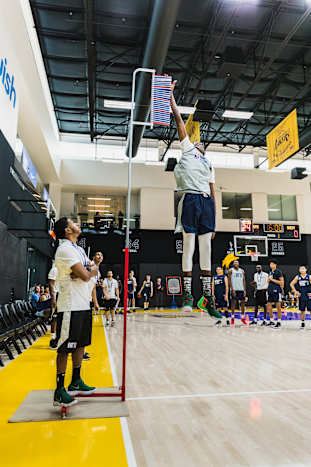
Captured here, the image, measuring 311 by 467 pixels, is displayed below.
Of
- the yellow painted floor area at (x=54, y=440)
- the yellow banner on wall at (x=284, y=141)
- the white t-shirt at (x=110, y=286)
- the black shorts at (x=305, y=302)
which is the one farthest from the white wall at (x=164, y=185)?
the yellow painted floor area at (x=54, y=440)

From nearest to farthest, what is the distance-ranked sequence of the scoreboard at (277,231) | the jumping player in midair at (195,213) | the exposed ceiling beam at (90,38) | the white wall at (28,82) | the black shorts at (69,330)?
the jumping player in midair at (195,213)
the black shorts at (69,330)
the white wall at (28,82)
the exposed ceiling beam at (90,38)
the scoreboard at (277,231)

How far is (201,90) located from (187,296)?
1237 centimetres

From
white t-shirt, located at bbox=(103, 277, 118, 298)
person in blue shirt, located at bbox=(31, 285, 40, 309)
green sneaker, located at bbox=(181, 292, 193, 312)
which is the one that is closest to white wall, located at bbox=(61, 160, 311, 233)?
person in blue shirt, located at bbox=(31, 285, 40, 309)

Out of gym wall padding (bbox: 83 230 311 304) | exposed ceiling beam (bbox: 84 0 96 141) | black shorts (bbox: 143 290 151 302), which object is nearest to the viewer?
exposed ceiling beam (bbox: 84 0 96 141)

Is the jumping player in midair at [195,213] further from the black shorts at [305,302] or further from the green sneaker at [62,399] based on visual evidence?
the black shorts at [305,302]

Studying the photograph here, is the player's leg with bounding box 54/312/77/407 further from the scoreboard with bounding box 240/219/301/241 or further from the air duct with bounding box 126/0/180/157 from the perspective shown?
the scoreboard with bounding box 240/219/301/241

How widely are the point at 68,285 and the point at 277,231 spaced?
17.2 meters

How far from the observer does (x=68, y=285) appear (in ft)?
9.78

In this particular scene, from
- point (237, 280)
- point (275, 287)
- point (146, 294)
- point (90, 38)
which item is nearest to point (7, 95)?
point (90, 38)

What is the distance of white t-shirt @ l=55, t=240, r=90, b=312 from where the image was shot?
296 centimetres

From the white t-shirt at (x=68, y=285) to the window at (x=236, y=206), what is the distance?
16255 mm

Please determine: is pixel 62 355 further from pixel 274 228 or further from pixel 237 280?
pixel 274 228

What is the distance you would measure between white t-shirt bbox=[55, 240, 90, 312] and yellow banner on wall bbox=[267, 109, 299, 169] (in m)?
8.04

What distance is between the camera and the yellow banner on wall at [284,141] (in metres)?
9.12
